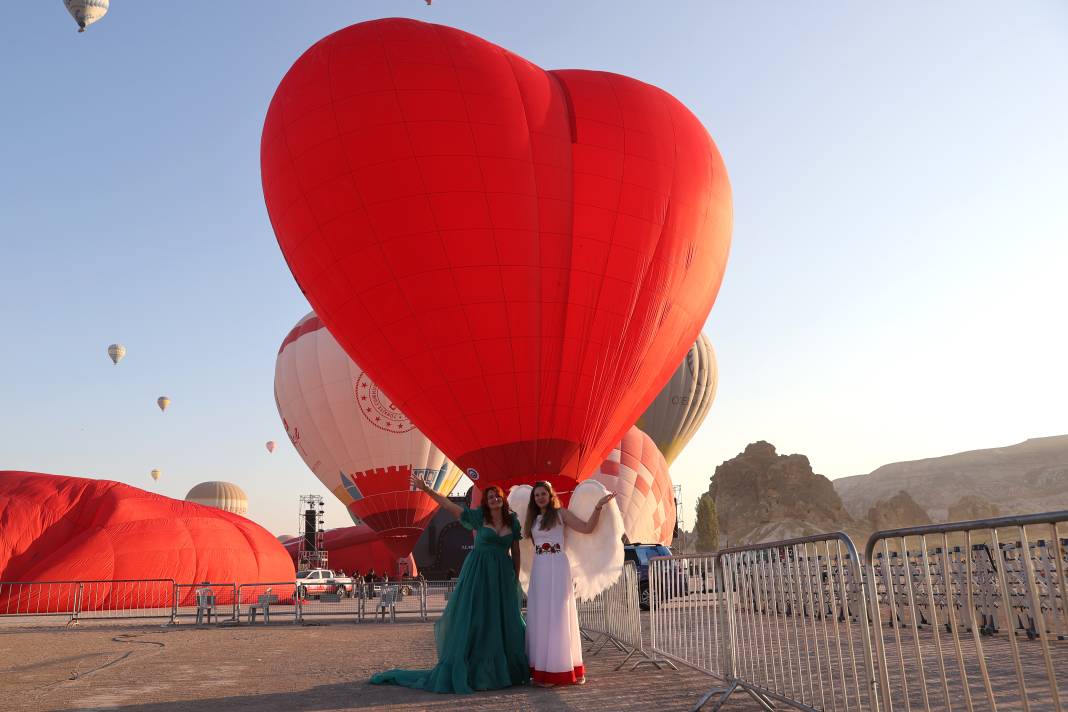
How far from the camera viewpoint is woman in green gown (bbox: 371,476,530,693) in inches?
283

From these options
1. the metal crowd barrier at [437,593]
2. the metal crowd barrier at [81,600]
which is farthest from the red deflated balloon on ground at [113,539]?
the metal crowd barrier at [437,593]

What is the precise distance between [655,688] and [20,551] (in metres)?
20.6

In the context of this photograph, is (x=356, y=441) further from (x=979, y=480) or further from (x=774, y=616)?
(x=979, y=480)

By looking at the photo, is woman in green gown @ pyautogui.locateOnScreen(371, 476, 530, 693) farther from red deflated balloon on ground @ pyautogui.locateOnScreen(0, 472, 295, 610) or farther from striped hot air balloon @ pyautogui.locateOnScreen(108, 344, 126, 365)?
striped hot air balloon @ pyautogui.locateOnScreen(108, 344, 126, 365)

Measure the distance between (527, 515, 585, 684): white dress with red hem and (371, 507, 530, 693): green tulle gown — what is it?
173 mm

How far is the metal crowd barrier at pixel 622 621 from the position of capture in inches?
360

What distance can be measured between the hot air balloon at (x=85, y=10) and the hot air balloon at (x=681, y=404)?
2769 cm

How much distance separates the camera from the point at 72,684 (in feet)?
25.1

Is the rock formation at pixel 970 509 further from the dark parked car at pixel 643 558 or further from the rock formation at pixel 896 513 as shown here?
the dark parked car at pixel 643 558

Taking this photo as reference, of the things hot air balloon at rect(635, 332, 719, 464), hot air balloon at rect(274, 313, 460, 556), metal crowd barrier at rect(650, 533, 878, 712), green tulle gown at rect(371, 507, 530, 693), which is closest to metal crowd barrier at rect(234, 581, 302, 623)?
hot air balloon at rect(274, 313, 460, 556)

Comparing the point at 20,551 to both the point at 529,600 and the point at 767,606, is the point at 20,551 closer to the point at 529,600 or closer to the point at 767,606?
the point at 529,600

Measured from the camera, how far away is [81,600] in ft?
67.1

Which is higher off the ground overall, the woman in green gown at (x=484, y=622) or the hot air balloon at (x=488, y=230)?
the hot air balloon at (x=488, y=230)

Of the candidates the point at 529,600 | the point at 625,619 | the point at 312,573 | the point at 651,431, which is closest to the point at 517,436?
the point at 625,619
